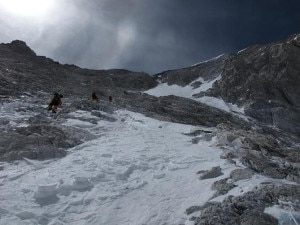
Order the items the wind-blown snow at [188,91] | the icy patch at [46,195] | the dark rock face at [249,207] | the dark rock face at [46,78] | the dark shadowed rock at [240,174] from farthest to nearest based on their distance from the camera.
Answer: the wind-blown snow at [188,91] → the dark rock face at [46,78] → the dark shadowed rock at [240,174] → the icy patch at [46,195] → the dark rock face at [249,207]

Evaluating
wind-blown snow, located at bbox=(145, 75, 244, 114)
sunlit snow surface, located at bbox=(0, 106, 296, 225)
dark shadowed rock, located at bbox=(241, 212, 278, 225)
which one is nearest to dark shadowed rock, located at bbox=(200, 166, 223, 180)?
sunlit snow surface, located at bbox=(0, 106, 296, 225)

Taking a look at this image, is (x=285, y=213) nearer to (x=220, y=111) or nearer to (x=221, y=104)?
(x=220, y=111)

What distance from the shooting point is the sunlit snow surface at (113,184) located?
1415 centimetres

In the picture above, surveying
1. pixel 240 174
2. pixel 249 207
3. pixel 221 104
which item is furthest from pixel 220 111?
pixel 249 207

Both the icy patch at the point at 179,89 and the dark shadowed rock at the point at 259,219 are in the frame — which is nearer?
the dark shadowed rock at the point at 259,219

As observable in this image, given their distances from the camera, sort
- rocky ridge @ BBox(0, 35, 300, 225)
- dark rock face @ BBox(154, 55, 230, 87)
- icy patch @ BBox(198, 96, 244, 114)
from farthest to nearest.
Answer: dark rock face @ BBox(154, 55, 230, 87) → icy patch @ BBox(198, 96, 244, 114) → rocky ridge @ BBox(0, 35, 300, 225)

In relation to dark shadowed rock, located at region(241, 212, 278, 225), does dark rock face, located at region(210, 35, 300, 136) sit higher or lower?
higher

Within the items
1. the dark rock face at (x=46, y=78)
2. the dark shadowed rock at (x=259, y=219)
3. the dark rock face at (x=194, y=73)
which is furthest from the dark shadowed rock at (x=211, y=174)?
the dark rock face at (x=194, y=73)

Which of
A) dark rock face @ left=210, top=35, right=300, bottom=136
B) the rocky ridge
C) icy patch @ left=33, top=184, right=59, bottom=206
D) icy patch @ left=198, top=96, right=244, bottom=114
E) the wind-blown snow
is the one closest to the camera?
the rocky ridge

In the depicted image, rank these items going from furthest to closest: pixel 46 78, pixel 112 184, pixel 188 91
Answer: pixel 188 91 < pixel 46 78 < pixel 112 184

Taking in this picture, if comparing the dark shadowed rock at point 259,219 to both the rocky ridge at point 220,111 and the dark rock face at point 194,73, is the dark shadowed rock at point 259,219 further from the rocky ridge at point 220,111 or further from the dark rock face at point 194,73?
the dark rock face at point 194,73

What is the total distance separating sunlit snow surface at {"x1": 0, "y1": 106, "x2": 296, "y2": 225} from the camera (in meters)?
14.1

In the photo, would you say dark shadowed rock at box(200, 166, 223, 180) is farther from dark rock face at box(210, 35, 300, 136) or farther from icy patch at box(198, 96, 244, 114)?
icy patch at box(198, 96, 244, 114)

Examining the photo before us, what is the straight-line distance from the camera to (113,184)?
17.0 meters
